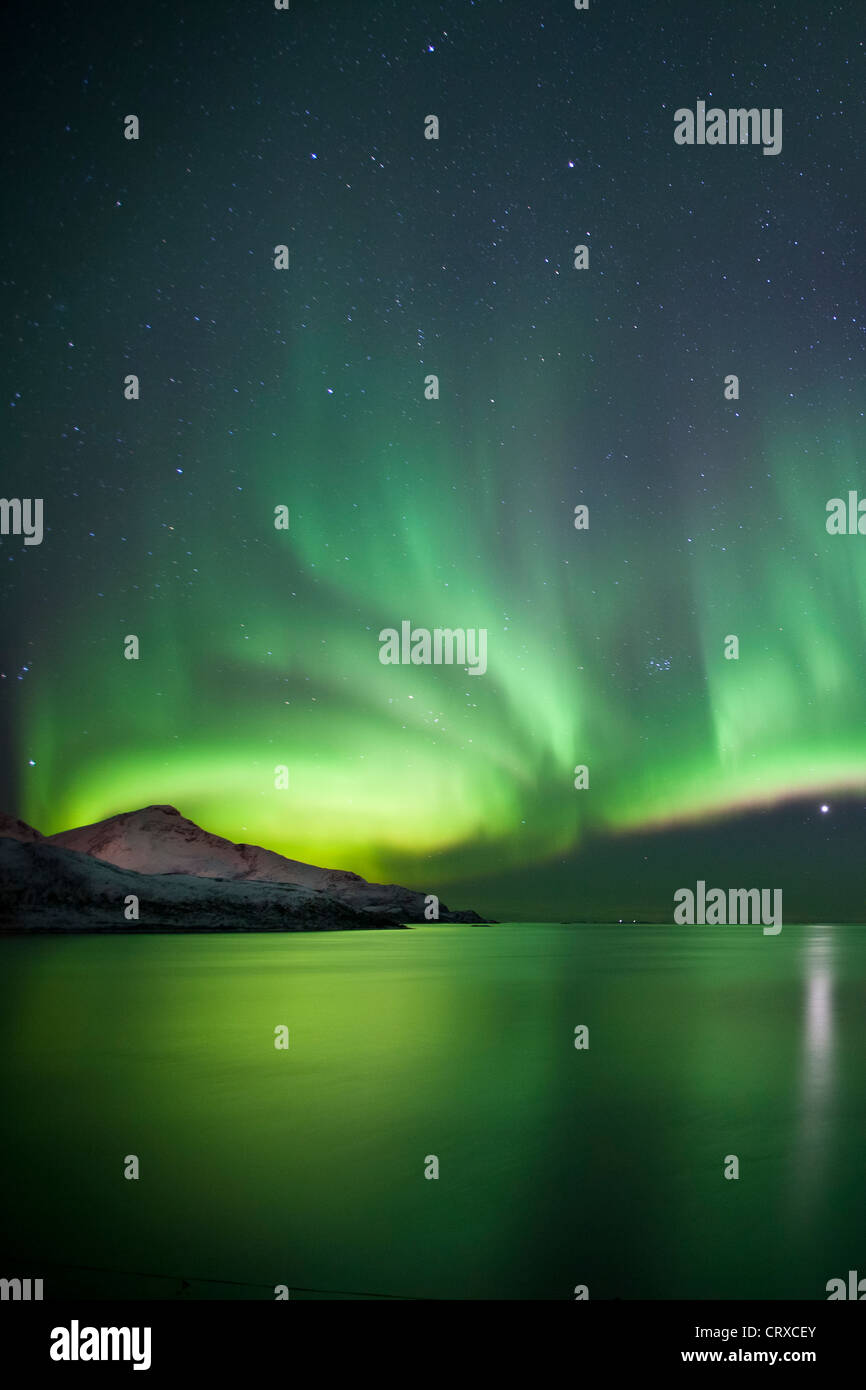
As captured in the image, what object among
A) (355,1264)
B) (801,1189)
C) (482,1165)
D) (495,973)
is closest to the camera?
(355,1264)

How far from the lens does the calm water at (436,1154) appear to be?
7734 mm

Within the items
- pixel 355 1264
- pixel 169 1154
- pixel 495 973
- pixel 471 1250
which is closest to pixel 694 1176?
pixel 471 1250

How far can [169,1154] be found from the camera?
428 inches

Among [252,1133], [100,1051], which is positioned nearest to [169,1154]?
[252,1133]

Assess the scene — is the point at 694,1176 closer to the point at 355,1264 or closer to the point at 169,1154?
the point at 355,1264

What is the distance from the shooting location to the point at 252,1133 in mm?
12055

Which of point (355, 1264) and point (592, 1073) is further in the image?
point (592, 1073)

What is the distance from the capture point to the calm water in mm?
7734

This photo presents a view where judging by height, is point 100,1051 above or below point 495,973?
above

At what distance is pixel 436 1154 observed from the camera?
11219mm
